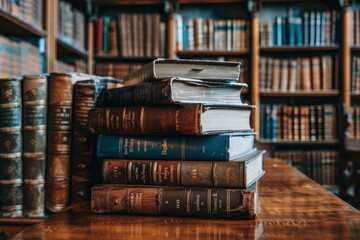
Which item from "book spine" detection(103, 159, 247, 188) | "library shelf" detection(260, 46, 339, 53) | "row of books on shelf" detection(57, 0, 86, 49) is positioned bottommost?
"book spine" detection(103, 159, 247, 188)

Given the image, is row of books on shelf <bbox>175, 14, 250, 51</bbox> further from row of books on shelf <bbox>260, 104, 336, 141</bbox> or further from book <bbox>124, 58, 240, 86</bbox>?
book <bbox>124, 58, 240, 86</bbox>

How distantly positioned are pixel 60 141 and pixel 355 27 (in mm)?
2796

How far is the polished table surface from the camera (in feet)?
1.93

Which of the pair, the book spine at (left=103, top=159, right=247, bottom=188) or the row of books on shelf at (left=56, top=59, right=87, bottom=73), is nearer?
the book spine at (left=103, top=159, right=247, bottom=188)

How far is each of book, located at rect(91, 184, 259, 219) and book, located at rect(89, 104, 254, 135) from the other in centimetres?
9

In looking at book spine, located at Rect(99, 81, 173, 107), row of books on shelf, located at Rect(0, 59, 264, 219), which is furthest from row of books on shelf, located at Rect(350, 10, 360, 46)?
book spine, located at Rect(99, 81, 173, 107)

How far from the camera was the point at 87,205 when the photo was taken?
0.82 m

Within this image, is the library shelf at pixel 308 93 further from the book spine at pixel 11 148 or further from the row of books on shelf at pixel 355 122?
the book spine at pixel 11 148

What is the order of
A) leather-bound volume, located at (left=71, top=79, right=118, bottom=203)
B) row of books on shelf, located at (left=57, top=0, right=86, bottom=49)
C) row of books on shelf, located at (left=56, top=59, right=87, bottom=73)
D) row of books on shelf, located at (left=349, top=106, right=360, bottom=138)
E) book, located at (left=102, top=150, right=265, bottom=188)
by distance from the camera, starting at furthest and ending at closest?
row of books on shelf, located at (left=349, top=106, right=360, bottom=138) → row of books on shelf, located at (left=56, top=59, right=87, bottom=73) → row of books on shelf, located at (left=57, top=0, right=86, bottom=49) → leather-bound volume, located at (left=71, top=79, right=118, bottom=203) → book, located at (left=102, top=150, right=265, bottom=188)

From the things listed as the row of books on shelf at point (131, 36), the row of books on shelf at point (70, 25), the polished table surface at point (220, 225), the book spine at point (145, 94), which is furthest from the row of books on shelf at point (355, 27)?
the book spine at point (145, 94)

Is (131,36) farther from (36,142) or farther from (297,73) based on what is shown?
(36,142)

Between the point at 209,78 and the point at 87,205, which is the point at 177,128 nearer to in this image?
the point at 209,78

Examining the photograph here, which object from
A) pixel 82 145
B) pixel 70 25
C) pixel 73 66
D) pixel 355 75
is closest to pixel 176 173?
pixel 82 145

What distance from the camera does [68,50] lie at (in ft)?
9.27
